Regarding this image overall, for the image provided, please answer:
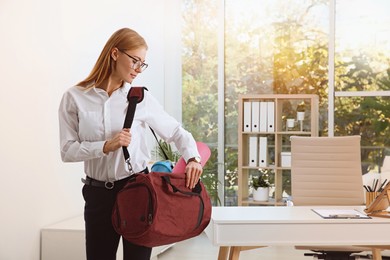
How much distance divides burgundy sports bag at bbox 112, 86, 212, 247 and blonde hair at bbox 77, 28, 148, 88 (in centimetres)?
39

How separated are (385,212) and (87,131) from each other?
5.37 feet

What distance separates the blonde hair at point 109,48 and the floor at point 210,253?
3659 millimetres

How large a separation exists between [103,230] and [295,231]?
3.41 ft

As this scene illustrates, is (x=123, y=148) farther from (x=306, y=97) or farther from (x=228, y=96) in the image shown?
(x=228, y=96)

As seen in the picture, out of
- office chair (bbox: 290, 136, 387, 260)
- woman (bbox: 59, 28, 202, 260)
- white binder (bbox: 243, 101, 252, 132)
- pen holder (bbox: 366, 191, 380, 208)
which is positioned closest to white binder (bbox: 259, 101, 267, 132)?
white binder (bbox: 243, 101, 252, 132)

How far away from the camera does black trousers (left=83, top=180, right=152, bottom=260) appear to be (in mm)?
2264

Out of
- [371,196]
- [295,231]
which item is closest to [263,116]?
[371,196]

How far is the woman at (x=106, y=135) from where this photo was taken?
2.27 m

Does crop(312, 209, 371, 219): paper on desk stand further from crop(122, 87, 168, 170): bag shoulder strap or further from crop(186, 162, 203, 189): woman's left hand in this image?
crop(122, 87, 168, 170): bag shoulder strap

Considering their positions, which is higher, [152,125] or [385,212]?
[152,125]

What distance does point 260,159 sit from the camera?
288 inches

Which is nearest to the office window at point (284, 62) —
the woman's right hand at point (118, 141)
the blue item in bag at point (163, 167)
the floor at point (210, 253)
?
the floor at point (210, 253)

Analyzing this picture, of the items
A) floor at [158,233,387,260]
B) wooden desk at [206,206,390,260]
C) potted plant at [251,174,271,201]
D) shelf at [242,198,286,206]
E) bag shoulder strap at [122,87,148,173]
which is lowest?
floor at [158,233,387,260]

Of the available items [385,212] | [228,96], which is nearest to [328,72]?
[228,96]
